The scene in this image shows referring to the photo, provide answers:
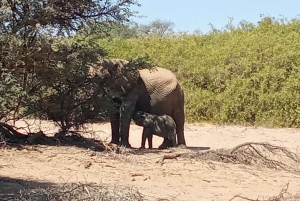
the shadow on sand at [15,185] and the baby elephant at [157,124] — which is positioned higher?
the baby elephant at [157,124]

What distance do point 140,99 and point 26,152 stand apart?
3093 millimetres

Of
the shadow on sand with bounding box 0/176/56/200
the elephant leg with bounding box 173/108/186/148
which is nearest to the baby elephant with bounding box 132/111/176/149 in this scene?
the elephant leg with bounding box 173/108/186/148

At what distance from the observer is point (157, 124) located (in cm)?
1225

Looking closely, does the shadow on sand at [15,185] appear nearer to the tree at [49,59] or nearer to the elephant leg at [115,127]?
the tree at [49,59]

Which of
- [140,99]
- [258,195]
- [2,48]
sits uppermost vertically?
[2,48]

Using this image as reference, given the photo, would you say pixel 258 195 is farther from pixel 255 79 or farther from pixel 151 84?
pixel 255 79

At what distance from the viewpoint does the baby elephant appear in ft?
40.1

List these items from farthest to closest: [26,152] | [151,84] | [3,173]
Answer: [151,84] < [26,152] < [3,173]

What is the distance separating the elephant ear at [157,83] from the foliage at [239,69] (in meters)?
5.36

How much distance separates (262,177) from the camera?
9398 millimetres

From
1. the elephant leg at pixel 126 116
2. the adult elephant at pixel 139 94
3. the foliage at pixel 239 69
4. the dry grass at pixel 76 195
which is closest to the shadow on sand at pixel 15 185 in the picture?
the dry grass at pixel 76 195

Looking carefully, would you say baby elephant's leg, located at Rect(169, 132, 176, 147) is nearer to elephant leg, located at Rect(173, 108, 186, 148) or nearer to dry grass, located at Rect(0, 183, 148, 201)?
elephant leg, located at Rect(173, 108, 186, 148)

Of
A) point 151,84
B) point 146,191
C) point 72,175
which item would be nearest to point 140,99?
point 151,84

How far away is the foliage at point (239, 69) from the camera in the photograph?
1812 cm
